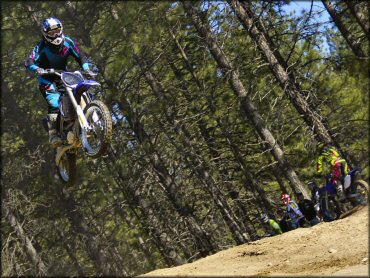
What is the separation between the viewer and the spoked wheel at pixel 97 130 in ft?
25.3

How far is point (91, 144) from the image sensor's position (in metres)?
8.19

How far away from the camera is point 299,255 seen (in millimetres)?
8117

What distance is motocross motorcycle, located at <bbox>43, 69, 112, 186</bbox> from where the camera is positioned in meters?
7.82

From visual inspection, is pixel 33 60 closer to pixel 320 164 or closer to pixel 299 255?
pixel 299 255

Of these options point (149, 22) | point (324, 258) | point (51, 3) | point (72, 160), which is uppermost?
point (51, 3)

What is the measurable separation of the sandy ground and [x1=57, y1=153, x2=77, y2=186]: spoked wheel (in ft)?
7.71

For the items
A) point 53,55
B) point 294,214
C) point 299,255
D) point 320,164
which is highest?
point 53,55

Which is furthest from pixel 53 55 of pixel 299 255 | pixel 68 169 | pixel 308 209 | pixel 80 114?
pixel 308 209

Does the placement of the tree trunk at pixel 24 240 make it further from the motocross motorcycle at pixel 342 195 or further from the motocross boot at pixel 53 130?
the motocross motorcycle at pixel 342 195

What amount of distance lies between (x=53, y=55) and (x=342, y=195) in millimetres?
7291

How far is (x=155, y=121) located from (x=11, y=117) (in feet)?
17.0

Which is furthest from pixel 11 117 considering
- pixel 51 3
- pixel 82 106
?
pixel 82 106

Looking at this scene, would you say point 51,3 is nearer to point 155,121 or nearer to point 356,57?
point 155,121

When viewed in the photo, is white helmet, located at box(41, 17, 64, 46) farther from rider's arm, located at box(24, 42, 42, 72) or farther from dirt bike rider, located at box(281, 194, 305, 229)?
dirt bike rider, located at box(281, 194, 305, 229)
